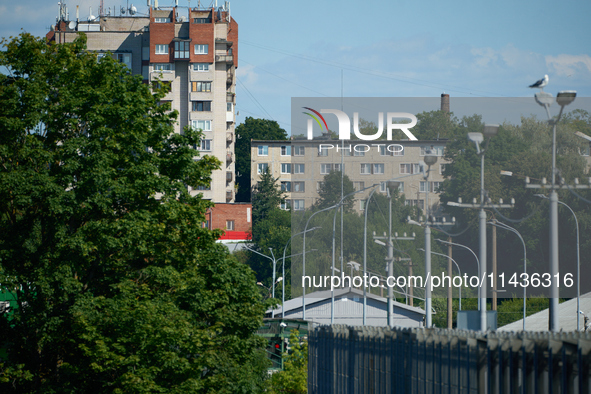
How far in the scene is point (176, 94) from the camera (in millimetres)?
97938

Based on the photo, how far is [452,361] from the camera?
35.4 feet

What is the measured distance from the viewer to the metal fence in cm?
838

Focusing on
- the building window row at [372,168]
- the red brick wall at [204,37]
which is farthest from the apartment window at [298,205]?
the red brick wall at [204,37]

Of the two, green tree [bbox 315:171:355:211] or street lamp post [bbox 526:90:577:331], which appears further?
green tree [bbox 315:171:355:211]

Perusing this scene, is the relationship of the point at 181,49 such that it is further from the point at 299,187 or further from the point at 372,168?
the point at 372,168

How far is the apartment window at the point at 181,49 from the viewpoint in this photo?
9531 centimetres

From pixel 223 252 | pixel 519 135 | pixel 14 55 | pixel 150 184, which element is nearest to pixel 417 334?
pixel 150 184

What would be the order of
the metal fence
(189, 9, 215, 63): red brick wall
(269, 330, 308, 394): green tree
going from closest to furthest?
1. the metal fence
2. (269, 330, 308, 394): green tree
3. (189, 9, 215, 63): red brick wall

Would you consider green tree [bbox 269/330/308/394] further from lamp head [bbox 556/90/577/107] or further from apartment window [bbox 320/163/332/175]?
apartment window [bbox 320/163/332/175]

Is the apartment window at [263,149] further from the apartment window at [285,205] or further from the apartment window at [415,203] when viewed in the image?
the apartment window at [415,203]

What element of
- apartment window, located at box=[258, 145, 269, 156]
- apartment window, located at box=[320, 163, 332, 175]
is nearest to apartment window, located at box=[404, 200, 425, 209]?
apartment window, located at box=[320, 163, 332, 175]

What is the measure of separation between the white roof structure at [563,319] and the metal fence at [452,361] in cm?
3702

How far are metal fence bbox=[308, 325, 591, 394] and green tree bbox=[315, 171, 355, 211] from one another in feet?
187

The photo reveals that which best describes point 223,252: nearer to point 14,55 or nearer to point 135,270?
point 135,270
